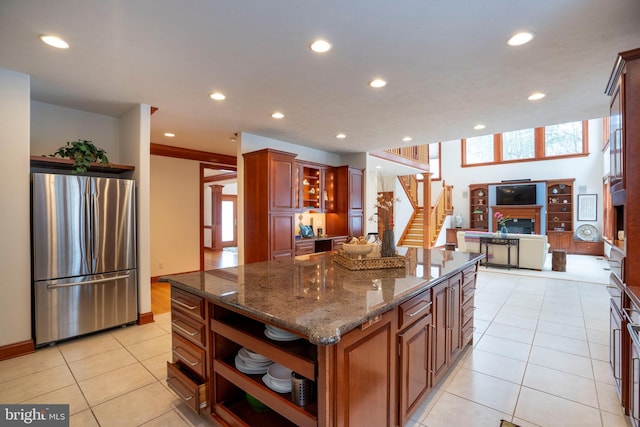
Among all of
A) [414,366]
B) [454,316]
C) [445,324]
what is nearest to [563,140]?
[454,316]

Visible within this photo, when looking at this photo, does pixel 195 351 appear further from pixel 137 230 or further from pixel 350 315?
pixel 137 230

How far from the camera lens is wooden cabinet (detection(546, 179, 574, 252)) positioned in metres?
9.52

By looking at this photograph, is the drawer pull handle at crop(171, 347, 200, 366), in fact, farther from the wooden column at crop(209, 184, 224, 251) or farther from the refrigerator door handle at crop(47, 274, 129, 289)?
the wooden column at crop(209, 184, 224, 251)

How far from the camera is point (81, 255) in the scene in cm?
305

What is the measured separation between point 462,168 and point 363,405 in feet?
40.7

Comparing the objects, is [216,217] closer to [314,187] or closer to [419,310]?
[314,187]

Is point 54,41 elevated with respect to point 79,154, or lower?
elevated

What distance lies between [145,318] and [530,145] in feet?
41.8

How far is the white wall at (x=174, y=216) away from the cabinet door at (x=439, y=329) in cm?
521

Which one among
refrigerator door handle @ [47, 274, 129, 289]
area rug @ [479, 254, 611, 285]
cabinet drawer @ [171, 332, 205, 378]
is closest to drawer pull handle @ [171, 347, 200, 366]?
cabinet drawer @ [171, 332, 205, 378]

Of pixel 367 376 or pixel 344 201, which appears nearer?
pixel 367 376

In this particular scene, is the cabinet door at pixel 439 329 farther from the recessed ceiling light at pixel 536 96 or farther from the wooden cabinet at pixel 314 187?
the wooden cabinet at pixel 314 187

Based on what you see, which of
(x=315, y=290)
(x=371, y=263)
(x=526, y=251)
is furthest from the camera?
(x=526, y=251)

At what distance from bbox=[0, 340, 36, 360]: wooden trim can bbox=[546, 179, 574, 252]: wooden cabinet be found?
12.5 meters
